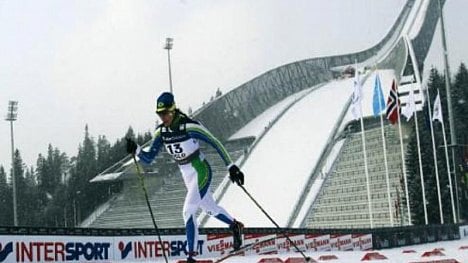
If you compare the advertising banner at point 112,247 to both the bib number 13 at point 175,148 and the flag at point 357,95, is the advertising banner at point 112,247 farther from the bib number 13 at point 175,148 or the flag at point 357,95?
the flag at point 357,95

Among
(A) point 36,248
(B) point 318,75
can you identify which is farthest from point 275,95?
(A) point 36,248

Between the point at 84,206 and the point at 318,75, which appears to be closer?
the point at 84,206

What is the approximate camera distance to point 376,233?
17.6 metres

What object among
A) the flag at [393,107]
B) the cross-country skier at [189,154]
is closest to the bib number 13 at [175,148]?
the cross-country skier at [189,154]

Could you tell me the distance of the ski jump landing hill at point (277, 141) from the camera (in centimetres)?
4219

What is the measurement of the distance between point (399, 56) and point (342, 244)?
52.7m

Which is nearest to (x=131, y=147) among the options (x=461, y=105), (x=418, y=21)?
(x=461, y=105)

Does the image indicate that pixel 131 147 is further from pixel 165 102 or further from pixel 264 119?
pixel 264 119

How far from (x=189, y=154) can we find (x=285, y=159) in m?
42.0

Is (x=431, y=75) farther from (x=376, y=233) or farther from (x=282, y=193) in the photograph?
(x=376, y=233)

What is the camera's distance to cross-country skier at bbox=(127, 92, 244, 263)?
21.4ft

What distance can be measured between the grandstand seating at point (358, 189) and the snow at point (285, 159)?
5.50ft

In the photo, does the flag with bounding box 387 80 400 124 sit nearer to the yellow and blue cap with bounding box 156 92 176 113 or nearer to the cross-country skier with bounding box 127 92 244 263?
the cross-country skier with bounding box 127 92 244 263

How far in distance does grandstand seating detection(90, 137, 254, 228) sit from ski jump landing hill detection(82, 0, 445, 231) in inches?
2.8
